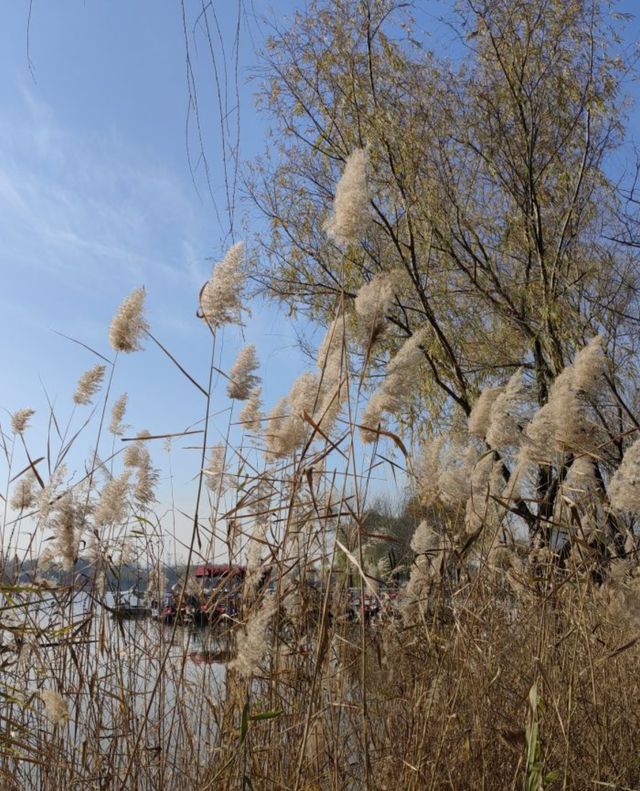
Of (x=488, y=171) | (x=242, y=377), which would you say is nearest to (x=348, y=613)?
(x=242, y=377)

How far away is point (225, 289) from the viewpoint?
183 cm

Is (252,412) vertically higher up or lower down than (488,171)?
lower down

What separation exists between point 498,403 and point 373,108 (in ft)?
18.7

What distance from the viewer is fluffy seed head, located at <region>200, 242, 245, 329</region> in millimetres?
1831

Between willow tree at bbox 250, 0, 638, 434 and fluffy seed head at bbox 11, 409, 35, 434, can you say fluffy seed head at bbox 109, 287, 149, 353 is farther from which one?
willow tree at bbox 250, 0, 638, 434

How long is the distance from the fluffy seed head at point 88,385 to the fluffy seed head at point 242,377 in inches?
30.4

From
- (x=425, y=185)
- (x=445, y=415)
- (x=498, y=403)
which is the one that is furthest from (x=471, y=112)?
(x=498, y=403)

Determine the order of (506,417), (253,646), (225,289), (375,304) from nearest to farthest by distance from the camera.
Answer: (253,646) → (375,304) → (225,289) → (506,417)

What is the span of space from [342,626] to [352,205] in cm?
132

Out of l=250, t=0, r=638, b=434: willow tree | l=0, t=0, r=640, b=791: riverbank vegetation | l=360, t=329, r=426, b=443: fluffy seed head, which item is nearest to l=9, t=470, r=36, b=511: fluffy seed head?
l=0, t=0, r=640, b=791: riverbank vegetation

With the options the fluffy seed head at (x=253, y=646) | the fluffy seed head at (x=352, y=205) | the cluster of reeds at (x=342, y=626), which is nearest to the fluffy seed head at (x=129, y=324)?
the cluster of reeds at (x=342, y=626)

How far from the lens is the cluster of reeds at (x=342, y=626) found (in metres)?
1.73

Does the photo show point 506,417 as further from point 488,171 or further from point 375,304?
point 488,171

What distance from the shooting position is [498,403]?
212cm
